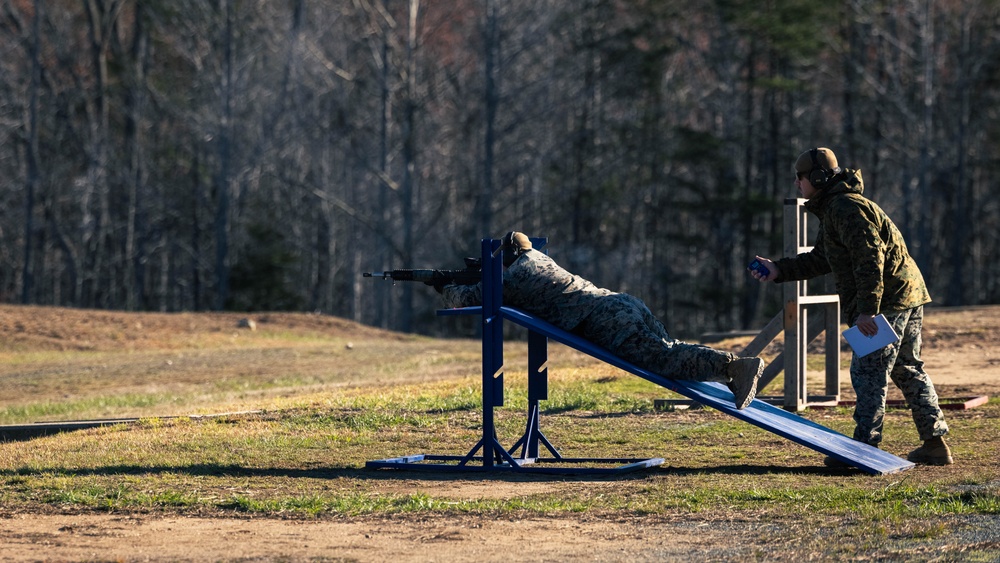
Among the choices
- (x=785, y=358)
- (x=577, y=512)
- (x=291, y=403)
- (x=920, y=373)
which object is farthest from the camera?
(x=291, y=403)

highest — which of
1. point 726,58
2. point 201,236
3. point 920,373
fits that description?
point 726,58

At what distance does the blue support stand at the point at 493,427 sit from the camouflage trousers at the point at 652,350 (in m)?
0.50

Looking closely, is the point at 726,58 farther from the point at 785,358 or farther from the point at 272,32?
the point at 785,358

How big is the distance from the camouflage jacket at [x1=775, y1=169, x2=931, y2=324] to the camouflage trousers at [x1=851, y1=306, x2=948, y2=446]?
15 centimetres

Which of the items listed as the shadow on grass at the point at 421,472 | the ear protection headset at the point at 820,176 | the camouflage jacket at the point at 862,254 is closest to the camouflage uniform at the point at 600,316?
the shadow on grass at the point at 421,472

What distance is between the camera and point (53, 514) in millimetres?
7344

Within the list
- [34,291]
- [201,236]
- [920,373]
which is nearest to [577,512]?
[920,373]

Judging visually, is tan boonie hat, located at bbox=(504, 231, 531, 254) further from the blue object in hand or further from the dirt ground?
the dirt ground

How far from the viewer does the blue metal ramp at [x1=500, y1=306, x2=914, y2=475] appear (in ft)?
26.7

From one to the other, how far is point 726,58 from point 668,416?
32.6 meters

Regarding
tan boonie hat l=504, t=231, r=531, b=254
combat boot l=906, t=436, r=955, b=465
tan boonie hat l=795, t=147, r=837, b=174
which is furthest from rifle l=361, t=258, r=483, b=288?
combat boot l=906, t=436, r=955, b=465

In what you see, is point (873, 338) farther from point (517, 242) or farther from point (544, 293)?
point (517, 242)

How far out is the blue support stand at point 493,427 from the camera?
342 inches

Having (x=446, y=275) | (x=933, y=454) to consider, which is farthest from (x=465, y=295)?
(x=933, y=454)
